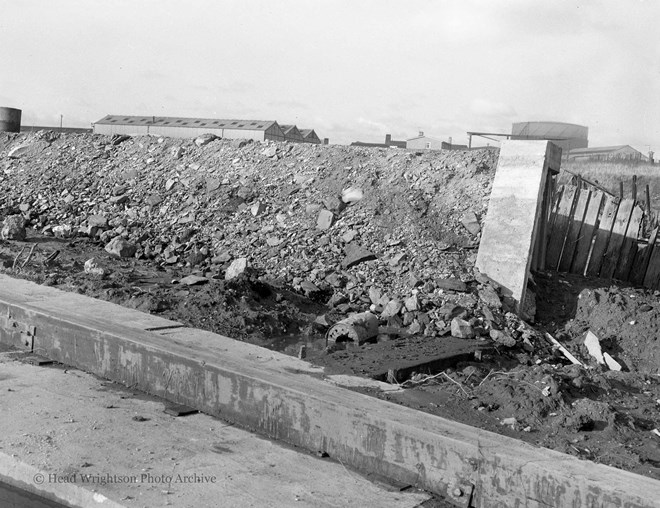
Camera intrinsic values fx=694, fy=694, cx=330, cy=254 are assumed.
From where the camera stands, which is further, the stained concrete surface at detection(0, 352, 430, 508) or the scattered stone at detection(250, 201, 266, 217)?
the scattered stone at detection(250, 201, 266, 217)

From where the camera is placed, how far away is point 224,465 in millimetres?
4637

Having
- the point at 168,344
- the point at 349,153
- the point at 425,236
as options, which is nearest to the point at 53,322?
the point at 168,344

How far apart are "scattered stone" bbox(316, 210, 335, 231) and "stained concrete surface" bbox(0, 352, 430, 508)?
5178 millimetres

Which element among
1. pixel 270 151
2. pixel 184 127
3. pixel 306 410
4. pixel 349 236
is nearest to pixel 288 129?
pixel 184 127

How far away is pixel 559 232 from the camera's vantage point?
9.98 meters

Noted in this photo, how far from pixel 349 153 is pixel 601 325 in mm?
5675

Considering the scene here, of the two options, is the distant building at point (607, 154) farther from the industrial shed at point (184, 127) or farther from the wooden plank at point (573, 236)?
→ the wooden plank at point (573, 236)

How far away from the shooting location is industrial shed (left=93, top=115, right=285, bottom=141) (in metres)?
26.0

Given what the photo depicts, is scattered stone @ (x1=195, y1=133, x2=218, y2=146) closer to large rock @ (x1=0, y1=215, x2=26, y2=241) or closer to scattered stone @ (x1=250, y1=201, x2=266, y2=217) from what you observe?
scattered stone @ (x1=250, y1=201, x2=266, y2=217)

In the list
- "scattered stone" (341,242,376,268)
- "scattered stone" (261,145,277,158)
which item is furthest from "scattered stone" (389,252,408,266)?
"scattered stone" (261,145,277,158)

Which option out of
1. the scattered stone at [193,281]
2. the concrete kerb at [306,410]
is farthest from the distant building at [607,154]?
the concrete kerb at [306,410]

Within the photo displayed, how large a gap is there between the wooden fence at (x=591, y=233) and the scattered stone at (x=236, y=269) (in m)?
4.29

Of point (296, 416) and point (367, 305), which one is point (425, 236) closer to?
point (367, 305)

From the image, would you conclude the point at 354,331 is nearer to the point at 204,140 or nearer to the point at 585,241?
the point at 585,241
